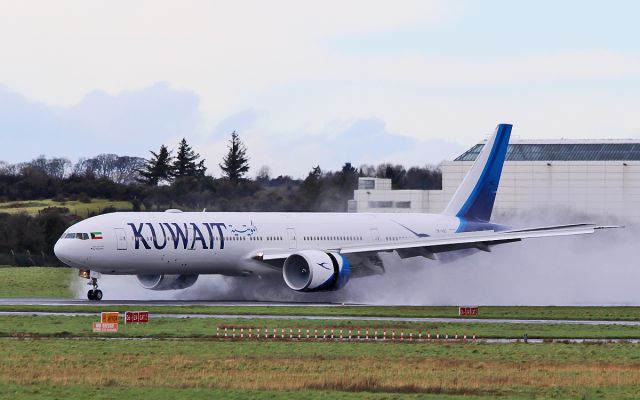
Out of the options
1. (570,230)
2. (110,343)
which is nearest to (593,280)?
(570,230)

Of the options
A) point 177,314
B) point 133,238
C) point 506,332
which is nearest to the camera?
point 506,332

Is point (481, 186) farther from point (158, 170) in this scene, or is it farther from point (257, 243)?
point (158, 170)

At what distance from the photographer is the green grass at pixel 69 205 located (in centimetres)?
9939

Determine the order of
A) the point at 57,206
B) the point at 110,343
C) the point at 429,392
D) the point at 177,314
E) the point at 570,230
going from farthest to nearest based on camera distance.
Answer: the point at 57,206 → the point at 570,230 → the point at 177,314 → the point at 110,343 → the point at 429,392

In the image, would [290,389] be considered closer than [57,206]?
Yes

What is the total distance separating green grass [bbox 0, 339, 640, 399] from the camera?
28.9m

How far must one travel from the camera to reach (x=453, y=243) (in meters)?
65.2

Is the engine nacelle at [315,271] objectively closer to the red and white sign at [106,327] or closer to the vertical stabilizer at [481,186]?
the vertical stabilizer at [481,186]

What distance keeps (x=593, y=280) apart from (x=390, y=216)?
11899 millimetres

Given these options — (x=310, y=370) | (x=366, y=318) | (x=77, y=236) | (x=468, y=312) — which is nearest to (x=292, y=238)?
(x=77, y=236)

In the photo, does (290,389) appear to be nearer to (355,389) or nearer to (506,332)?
(355,389)

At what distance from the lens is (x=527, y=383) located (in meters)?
30.7

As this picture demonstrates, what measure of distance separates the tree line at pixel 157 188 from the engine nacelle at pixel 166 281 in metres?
25.2

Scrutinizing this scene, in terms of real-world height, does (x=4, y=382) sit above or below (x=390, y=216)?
below
